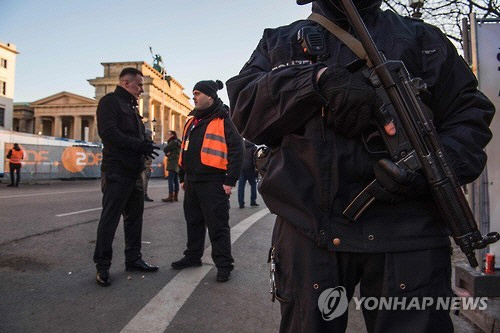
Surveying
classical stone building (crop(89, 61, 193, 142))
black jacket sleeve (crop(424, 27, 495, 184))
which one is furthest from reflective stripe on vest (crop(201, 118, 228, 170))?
classical stone building (crop(89, 61, 193, 142))

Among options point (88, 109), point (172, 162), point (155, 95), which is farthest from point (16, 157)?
point (88, 109)

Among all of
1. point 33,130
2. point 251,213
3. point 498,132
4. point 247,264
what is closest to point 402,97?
point 498,132

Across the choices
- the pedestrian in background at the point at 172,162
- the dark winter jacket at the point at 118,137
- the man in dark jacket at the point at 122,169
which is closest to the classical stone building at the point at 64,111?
the pedestrian in background at the point at 172,162

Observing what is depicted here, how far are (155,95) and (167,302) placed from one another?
68.5 meters

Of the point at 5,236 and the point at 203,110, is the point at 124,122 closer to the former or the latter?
the point at 203,110

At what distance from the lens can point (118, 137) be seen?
376cm

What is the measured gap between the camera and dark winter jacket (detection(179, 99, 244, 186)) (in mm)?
4080

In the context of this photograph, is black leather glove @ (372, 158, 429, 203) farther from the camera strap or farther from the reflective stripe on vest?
the reflective stripe on vest

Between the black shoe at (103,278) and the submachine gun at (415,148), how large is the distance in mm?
2887

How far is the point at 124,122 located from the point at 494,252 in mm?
3655

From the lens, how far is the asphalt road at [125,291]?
2.67 m

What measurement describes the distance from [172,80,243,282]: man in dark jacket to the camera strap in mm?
2685

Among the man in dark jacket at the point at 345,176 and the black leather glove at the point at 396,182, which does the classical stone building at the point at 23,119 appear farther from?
the black leather glove at the point at 396,182

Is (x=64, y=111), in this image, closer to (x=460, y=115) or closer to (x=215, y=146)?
(x=215, y=146)
